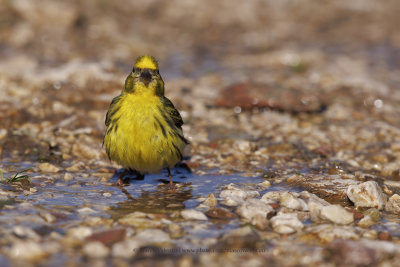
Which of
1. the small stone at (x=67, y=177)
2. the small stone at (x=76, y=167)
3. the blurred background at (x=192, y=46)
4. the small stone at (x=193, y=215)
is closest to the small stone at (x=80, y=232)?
the small stone at (x=193, y=215)

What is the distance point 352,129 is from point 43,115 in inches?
175

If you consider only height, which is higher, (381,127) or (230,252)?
(381,127)

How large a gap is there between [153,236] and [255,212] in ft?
3.13

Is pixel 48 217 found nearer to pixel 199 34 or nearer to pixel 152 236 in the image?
pixel 152 236

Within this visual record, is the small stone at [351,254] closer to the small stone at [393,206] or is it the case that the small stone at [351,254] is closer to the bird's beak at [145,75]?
the small stone at [393,206]

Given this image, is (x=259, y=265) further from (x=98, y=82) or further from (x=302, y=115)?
(x=98, y=82)

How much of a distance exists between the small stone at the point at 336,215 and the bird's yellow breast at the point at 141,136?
1773 mm

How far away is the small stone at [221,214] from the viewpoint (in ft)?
15.2

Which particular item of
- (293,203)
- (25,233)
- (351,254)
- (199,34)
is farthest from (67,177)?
(199,34)

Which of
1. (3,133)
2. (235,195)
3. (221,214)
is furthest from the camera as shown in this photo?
(3,133)

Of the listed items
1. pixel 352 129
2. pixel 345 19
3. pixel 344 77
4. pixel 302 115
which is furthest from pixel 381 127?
pixel 345 19

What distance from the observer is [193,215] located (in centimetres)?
459

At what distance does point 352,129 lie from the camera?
8.03 m

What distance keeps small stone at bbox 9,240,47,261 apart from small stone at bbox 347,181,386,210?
286 centimetres
